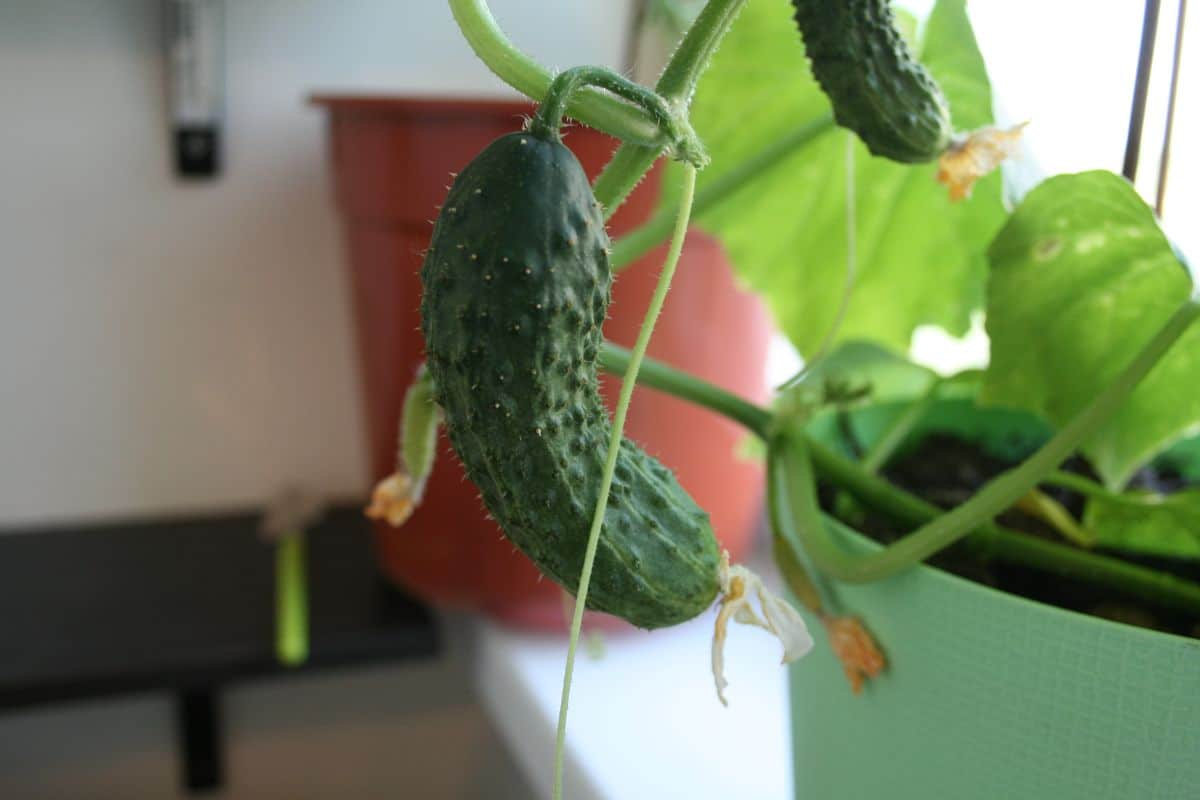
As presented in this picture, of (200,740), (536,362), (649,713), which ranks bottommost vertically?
(200,740)

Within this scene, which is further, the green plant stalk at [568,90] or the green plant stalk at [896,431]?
the green plant stalk at [896,431]

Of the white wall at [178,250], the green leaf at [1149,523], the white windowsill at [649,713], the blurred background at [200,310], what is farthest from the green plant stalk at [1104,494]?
the white wall at [178,250]

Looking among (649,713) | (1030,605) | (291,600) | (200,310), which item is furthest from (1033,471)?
(200,310)

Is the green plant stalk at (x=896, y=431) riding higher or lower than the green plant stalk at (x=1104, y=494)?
higher

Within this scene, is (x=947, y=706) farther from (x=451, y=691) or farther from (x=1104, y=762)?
(x=451, y=691)

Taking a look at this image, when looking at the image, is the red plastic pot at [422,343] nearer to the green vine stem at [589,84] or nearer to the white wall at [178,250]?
the white wall at [178,250]

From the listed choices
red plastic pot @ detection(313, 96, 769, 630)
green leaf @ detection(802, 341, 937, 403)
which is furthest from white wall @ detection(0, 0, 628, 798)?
green leaf @ detection(802, 341, 937, 403)

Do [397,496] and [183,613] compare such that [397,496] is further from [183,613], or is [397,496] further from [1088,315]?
[183,613]

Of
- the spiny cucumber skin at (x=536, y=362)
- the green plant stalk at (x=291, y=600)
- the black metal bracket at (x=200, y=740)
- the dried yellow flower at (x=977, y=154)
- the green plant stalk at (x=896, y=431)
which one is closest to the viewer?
the spiny cucumber skin at (x=536, y=362)

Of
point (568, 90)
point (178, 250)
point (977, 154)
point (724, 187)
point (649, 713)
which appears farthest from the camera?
point (178, 250)
